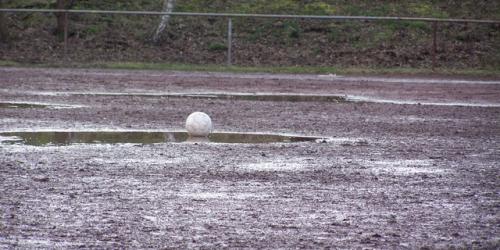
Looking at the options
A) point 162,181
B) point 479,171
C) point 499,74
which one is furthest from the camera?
point 499,74

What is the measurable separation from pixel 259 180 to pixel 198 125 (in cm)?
363

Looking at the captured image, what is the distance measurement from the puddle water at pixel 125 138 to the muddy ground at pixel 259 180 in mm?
476

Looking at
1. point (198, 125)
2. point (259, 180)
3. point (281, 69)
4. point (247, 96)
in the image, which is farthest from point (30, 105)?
point (281, 69)

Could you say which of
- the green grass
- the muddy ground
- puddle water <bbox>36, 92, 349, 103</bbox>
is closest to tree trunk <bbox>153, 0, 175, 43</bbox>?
the green grass

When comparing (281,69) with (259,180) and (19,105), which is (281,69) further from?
(259,180)

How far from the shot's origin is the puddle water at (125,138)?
508 inches

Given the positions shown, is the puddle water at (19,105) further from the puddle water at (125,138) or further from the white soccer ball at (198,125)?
the white soccer ball at (198,125)

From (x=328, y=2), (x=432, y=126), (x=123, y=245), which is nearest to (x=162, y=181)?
(x=123, y=245)

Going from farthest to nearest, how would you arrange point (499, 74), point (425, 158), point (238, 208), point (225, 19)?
point (225, 19) < point (499, 74) < point (425, 158) < point (238, 208)

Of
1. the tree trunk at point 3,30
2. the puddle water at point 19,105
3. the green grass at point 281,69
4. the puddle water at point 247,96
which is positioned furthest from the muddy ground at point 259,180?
the tree trunk at point 3,30

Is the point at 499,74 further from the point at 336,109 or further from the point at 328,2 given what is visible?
the point at 336,109

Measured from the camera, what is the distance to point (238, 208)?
8203mm

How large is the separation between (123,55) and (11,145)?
1866 centimetres

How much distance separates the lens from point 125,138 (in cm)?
1339
